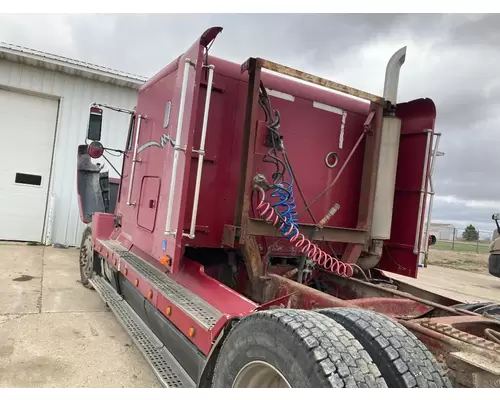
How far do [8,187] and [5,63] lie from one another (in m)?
3.03

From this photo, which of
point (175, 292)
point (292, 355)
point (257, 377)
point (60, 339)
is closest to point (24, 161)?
point (60, 339)

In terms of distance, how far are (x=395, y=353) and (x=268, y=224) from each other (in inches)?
70.2

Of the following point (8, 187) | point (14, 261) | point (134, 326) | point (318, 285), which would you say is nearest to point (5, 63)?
point (8, 187)

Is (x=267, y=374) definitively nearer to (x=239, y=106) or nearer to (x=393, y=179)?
(x=239, y=106)

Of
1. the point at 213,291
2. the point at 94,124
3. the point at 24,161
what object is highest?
the point at 94,124

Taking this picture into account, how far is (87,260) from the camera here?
634 cm

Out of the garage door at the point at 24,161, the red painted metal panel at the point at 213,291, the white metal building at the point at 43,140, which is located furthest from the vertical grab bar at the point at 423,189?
the garage door at the point at 24,161

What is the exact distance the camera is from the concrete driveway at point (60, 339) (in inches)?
133

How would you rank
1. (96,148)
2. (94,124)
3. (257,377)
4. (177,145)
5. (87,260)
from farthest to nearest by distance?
(87,260), (96,148), (94,124), (177,145), (257,377)

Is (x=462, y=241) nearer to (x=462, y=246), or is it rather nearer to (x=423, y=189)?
(x=462, y=246)

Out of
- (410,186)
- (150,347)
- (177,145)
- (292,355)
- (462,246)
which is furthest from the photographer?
(462,246)

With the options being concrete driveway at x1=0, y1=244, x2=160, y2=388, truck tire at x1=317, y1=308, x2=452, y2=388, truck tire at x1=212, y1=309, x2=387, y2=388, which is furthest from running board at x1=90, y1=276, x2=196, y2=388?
truck tire at x1=317, y1=308, x2=452, y2=388

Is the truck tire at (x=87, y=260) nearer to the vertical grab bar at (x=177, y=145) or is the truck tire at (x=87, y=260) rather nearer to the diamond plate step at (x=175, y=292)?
the diamond plate step at (x=175, y=292)

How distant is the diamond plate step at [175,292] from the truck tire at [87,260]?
5.09ft
